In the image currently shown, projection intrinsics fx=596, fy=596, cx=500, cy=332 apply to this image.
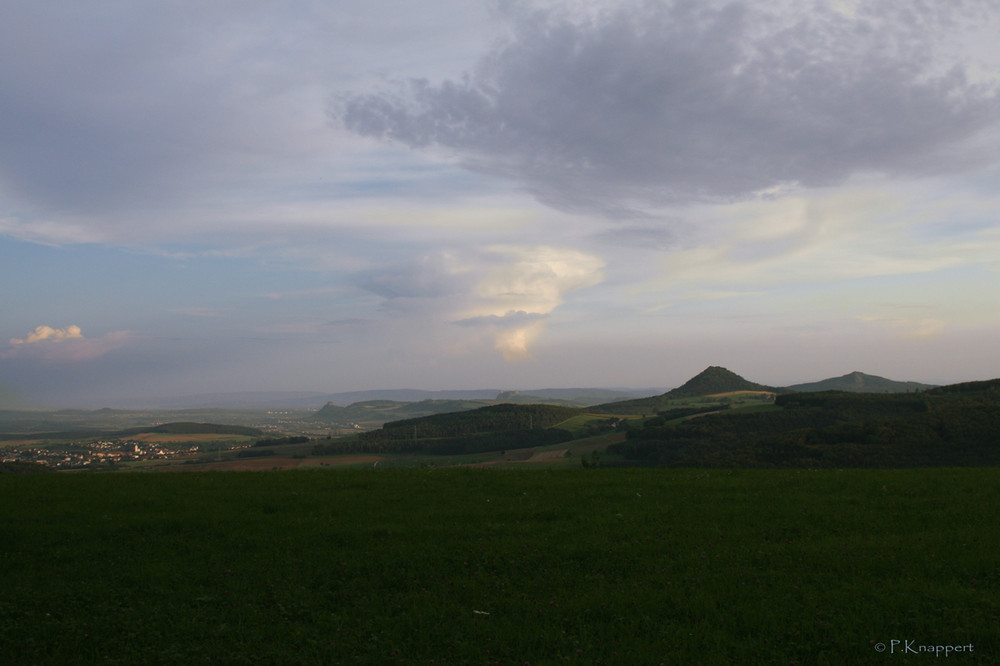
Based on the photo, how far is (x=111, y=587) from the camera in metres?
11.4

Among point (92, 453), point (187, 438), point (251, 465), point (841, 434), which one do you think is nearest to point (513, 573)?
point (251, 465)

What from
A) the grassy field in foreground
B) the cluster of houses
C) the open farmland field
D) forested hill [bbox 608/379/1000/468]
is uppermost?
the grassy field in foreground

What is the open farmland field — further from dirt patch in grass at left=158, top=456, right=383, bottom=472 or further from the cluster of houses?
dirt patch in grass at left=158, top=456, right=383, bottom=472

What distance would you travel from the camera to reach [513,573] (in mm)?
11695

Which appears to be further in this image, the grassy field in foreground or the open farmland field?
the open farmland field

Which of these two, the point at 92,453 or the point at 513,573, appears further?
the point at 92,453

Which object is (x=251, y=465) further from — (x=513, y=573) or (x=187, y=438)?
(x=187, y=438)

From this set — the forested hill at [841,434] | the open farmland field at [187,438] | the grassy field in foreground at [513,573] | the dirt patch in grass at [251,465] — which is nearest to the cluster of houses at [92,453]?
the open farmland field at [187,438]

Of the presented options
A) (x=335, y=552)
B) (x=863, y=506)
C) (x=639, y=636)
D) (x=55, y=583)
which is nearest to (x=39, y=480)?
(x=55, y=583)

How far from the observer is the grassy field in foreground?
8.66 m

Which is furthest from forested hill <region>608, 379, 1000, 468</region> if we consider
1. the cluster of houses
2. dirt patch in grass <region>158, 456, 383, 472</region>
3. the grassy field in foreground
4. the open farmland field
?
the open farmland field

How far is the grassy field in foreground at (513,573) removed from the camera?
28.4 ft

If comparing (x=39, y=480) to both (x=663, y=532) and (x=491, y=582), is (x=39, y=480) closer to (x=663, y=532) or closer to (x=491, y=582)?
(x=491, y=582)

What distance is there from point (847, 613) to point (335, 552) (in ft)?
32.2
